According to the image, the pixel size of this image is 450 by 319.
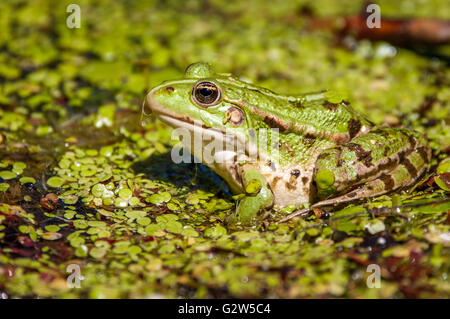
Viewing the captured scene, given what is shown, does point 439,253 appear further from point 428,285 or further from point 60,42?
point 60,42

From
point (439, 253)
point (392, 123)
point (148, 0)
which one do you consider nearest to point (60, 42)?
point (148, 0)

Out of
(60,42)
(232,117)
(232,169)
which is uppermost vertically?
(60,42)

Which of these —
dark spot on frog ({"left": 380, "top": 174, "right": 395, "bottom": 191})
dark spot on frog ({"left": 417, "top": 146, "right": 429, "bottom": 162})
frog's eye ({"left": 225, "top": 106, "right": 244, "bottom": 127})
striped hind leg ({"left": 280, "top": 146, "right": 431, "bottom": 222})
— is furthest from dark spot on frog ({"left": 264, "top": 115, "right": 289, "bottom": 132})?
dark spot on frog ({"left": 417, "top": 146, "right": 429, "bottom": 162})

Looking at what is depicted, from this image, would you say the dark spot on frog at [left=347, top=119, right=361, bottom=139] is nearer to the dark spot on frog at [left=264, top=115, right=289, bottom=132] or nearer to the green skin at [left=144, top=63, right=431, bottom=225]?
the green skin at [left=144, top=63, right=431, bottom=225]

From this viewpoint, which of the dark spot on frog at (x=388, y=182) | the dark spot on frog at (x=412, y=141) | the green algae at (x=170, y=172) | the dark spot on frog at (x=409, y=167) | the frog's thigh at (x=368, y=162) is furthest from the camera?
the dark spot on frog at (x=412, y=141)

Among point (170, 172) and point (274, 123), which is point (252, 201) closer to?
point (274, 123)

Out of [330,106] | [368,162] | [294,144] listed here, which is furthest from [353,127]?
[294,144]

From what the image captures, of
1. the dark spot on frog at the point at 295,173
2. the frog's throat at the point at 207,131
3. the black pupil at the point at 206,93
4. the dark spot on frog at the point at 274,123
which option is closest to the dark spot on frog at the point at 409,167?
the dark spot on frog at the point at 295,173

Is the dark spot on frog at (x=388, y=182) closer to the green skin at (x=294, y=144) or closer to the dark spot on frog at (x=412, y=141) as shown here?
the green skin at (x=294, y=144)
